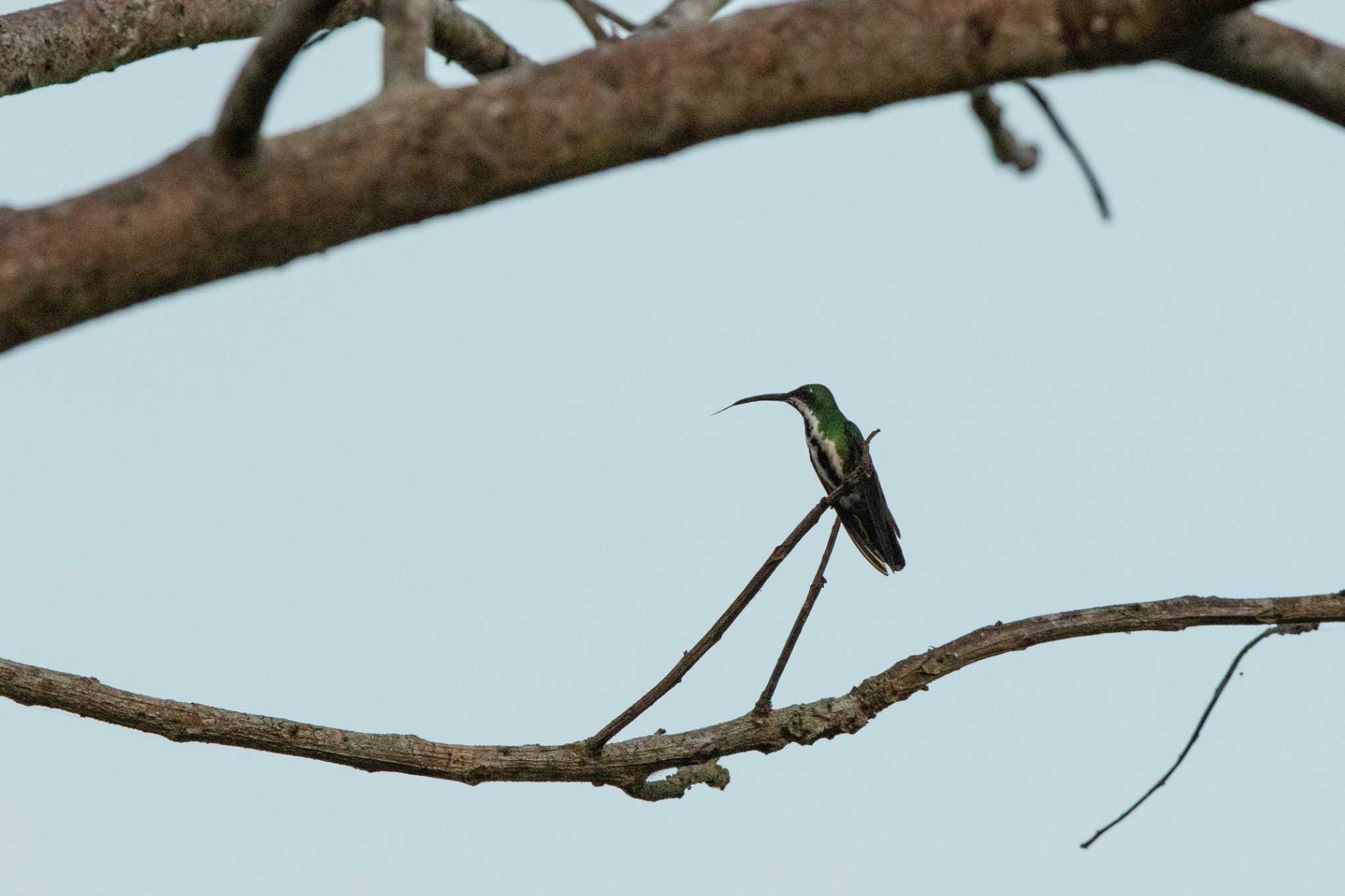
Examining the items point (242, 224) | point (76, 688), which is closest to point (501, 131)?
point (242, 224)

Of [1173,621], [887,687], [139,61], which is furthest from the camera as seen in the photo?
[139,61]

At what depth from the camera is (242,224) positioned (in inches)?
90.6

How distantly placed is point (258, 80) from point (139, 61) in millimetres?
3844

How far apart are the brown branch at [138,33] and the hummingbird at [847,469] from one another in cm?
257

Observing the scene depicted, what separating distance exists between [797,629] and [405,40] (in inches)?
83.5

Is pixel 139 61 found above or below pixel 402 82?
above

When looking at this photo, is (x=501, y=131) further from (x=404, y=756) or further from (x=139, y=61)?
(x=139, y=61)

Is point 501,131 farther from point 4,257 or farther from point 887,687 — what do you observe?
point 887,687

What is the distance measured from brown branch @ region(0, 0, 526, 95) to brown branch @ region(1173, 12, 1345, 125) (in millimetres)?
3324

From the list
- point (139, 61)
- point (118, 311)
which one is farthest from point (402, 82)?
point (139, 61)

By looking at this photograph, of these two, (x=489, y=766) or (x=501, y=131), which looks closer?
(x=501, y=131)

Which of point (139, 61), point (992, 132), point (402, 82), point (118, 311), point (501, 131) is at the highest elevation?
point (139, 61)

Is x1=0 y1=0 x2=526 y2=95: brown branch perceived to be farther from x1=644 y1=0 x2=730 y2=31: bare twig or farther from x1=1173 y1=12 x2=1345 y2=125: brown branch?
x1=1173 y1=12 x2=1345 y2=125: brown branch

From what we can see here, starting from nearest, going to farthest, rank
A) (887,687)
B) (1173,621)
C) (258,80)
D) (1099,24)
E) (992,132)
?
(258,80)
(1099,24)
(1173,621)
(887,687)
(992,132)
